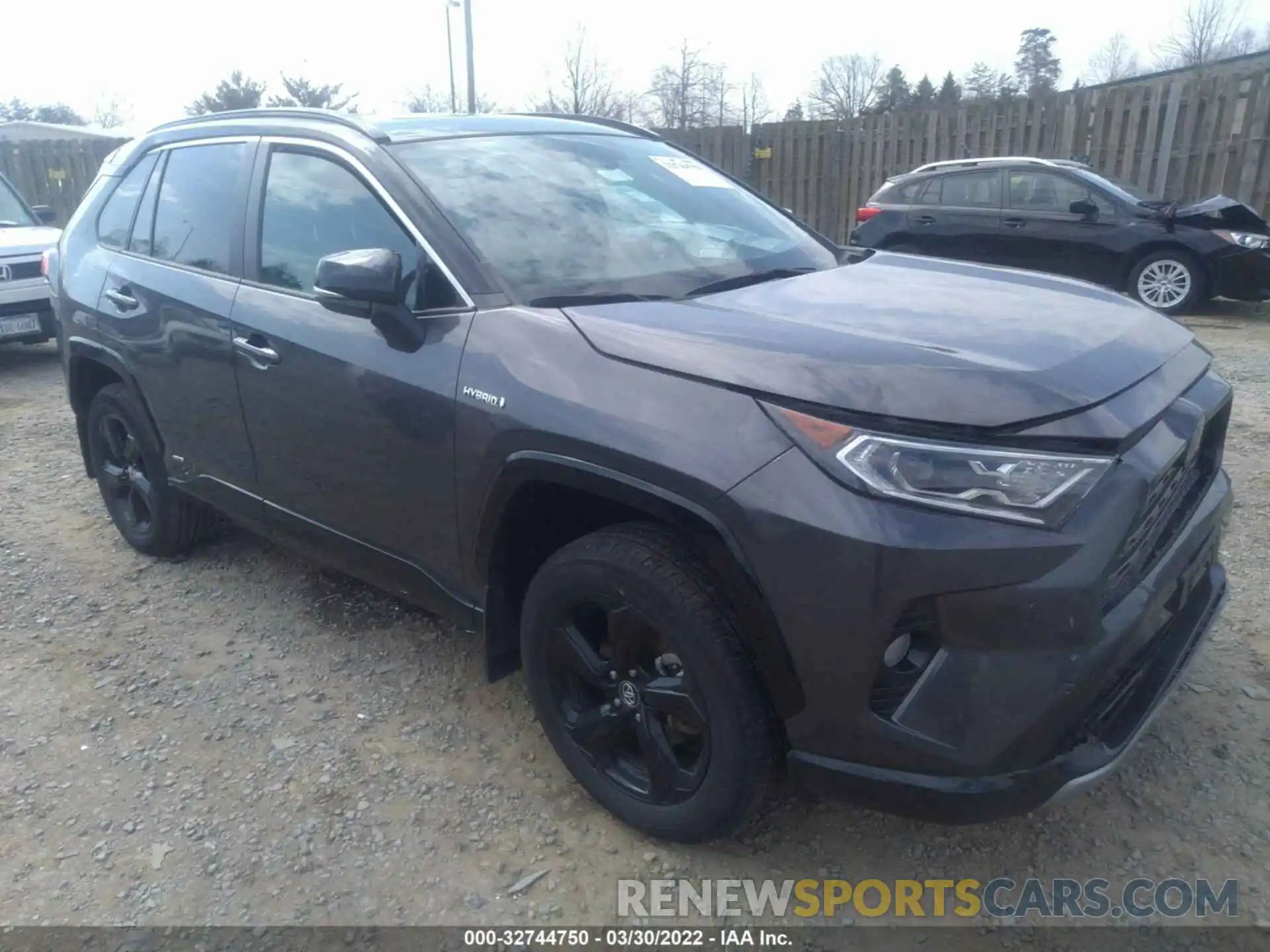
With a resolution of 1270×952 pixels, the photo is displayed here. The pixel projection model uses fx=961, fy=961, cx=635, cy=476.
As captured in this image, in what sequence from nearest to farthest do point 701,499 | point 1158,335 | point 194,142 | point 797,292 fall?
point 701,499 → point 1158,335 → point 797,292 → point 194,142

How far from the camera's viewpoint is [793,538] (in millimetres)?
1964

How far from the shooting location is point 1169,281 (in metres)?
9.57

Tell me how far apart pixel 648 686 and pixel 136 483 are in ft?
9.87

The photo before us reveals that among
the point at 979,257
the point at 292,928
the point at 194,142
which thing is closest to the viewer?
the point at 292,928

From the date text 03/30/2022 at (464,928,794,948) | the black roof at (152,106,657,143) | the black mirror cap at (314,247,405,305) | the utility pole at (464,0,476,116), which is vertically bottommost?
the date text 03/30/2022 at (464,928,794,948)

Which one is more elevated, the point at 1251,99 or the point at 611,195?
the point at 1251,99

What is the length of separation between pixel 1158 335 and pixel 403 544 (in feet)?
Answer: 7.22

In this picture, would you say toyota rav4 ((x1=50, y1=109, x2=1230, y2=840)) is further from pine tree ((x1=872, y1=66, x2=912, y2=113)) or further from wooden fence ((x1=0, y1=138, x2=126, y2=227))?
pine tree ((x1=872, y1=66, x2=912, y2=113))

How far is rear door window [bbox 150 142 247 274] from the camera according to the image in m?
3.53

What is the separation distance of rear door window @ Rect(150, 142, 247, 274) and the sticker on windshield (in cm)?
154

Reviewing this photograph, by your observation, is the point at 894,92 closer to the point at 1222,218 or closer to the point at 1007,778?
the point at 1222,218

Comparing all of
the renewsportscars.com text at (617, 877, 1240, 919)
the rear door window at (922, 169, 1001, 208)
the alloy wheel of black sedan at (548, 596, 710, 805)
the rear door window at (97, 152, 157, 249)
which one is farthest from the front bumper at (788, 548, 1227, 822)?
the rear door window at (922, 169, 1001, 208)

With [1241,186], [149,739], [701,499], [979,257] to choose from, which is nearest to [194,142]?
[149,739]

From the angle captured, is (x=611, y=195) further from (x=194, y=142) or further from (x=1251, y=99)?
(x=1251, y=99)
